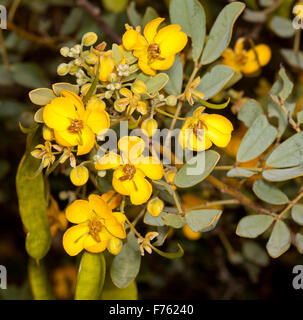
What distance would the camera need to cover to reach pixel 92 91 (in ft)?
3.43

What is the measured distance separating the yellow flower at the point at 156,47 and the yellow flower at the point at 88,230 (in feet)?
1.33

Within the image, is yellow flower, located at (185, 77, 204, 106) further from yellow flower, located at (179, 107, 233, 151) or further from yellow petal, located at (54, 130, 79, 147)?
yellow petal, located at (54, 130, 79, 147)

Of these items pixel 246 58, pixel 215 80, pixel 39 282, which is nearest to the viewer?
pixel 215 80

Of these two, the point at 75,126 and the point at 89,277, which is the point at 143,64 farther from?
the point at 89,277

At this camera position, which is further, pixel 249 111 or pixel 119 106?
pixel 249 111

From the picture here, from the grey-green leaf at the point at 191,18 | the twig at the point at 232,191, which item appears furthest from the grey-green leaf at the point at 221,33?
the twig at the point at 232,191

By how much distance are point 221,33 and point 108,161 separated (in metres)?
0.55

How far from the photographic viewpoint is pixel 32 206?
1.27m

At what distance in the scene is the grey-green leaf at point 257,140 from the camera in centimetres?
131

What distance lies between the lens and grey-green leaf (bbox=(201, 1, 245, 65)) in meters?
1.26

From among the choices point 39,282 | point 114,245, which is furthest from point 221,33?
point 39,282

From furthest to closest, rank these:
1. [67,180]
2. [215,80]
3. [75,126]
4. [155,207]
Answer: [67,180]
[215,80]
[155,207]
[75,126]

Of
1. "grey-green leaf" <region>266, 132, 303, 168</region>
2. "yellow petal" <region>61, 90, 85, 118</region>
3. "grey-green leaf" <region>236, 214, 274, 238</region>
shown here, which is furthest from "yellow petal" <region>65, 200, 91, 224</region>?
"grey-green leaf" <region>266, 132, 303, 168</region>

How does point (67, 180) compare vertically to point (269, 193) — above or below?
below
